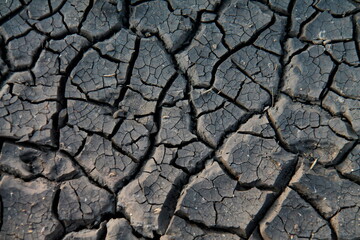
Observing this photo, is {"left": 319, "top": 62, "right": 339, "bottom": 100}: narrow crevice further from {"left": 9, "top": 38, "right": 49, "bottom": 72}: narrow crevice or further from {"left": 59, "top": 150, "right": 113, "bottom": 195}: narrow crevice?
{"left": 9, "top": 38, "right": 49, "bottom": 72}: narrow crevice

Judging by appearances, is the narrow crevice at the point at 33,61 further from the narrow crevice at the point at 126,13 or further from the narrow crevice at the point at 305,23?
the narrow crevice at the point at 305,23

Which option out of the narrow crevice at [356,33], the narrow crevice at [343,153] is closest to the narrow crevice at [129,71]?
the narrow crevice at [343,153]

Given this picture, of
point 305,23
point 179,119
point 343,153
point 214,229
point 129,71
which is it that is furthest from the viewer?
point 305,23

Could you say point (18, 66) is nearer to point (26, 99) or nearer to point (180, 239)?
point (26, 99)

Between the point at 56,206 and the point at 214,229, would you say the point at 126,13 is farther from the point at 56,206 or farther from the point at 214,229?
the point at 214,229

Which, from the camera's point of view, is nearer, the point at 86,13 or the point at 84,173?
the point at 84,173

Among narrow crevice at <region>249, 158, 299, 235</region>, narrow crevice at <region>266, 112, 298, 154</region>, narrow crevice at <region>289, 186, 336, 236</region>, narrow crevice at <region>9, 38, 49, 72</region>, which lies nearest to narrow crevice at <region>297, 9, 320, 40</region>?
narrow crevice at <region>266, 112, 298, 154</region>

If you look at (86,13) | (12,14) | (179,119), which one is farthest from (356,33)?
(12,14)

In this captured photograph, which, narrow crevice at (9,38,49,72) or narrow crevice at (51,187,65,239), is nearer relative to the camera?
narrow crevice at (51,187,65,239)

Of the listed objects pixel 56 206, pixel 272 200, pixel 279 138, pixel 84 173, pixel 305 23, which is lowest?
pixel 56 206
